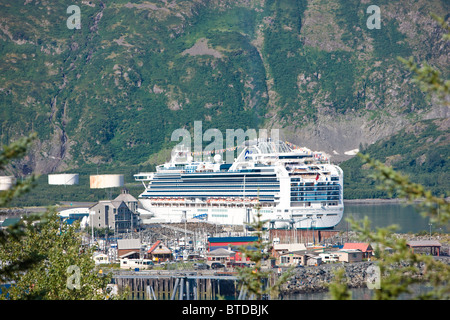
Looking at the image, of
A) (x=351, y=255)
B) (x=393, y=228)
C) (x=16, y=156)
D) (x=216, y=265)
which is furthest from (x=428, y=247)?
(x=16, y=156)

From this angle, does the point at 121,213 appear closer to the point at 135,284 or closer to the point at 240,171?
the point at 240,171

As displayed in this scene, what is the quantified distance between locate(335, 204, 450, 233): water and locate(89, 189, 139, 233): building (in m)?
23.7

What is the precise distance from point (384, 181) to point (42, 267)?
20778 mm

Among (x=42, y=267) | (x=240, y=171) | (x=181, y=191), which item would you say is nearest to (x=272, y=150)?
(x=240, y=171)

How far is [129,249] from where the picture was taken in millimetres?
66500

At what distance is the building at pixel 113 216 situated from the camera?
89062 mm

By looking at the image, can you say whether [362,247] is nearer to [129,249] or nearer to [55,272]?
[129,249]

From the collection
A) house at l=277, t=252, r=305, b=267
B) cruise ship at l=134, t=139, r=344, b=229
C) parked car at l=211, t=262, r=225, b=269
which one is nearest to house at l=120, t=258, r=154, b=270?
parked car at l=211, t=262, r=225, b=269

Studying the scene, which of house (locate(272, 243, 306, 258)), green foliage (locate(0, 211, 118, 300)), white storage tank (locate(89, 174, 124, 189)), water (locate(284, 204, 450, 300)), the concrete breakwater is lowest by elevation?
the concrete breakwater

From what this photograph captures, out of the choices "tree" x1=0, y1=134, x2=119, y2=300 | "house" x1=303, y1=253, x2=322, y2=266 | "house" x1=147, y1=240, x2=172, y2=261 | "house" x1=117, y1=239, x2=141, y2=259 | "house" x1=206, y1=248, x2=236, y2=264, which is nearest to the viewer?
"tree" x1=0, y1=134, x2=119, y2=300

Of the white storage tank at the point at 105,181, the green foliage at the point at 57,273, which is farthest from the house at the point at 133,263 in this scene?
the white storage tank at the point at 105,181

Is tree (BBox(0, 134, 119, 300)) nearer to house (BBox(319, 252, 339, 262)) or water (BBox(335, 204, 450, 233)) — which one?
house (BBox(319, 252, 339, 262))

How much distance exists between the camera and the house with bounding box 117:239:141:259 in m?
65.0
